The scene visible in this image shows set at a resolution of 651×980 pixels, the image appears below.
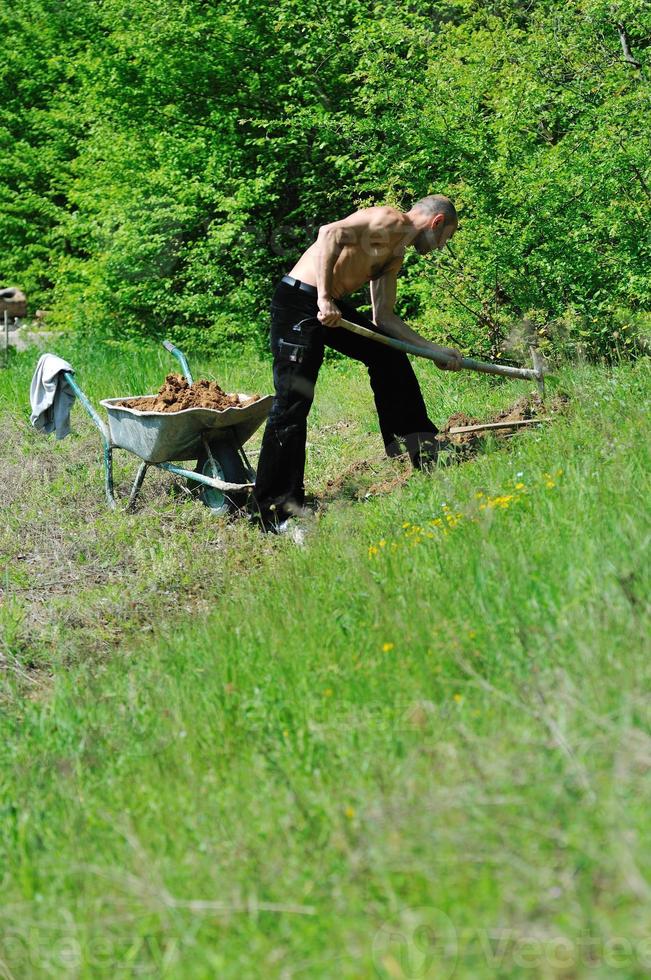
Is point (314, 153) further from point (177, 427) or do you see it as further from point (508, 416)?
point (177, 427)

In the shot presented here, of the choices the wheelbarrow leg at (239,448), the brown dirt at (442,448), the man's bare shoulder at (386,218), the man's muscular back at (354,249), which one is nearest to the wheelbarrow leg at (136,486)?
the wheelbarrow leg at (239,448)

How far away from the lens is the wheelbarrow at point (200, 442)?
6.51 meters

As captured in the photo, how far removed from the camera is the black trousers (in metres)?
6.22

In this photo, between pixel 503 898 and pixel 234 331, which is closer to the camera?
pixel 503 898

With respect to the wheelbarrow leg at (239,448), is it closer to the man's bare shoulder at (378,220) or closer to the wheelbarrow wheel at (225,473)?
the wheelbarrow wheel at (225,473)

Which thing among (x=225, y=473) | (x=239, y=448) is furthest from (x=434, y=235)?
(x=225, y=473)

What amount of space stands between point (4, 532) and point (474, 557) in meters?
3.89

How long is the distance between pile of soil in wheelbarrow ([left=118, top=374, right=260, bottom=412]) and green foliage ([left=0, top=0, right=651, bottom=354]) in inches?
106

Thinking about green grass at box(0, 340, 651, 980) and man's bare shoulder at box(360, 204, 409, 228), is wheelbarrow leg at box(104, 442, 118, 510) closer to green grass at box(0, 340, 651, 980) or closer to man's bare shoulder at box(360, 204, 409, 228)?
green grass at box(0, 340, 651, 980)

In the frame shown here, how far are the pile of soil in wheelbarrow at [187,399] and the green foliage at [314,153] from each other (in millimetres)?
2681

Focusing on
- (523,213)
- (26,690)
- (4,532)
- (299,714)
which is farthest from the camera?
(523,213)

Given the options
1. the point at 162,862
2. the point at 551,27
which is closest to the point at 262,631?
the point at 162,862

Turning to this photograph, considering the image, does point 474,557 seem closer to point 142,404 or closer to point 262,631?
point 262,631

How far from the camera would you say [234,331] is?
13.6 metres
